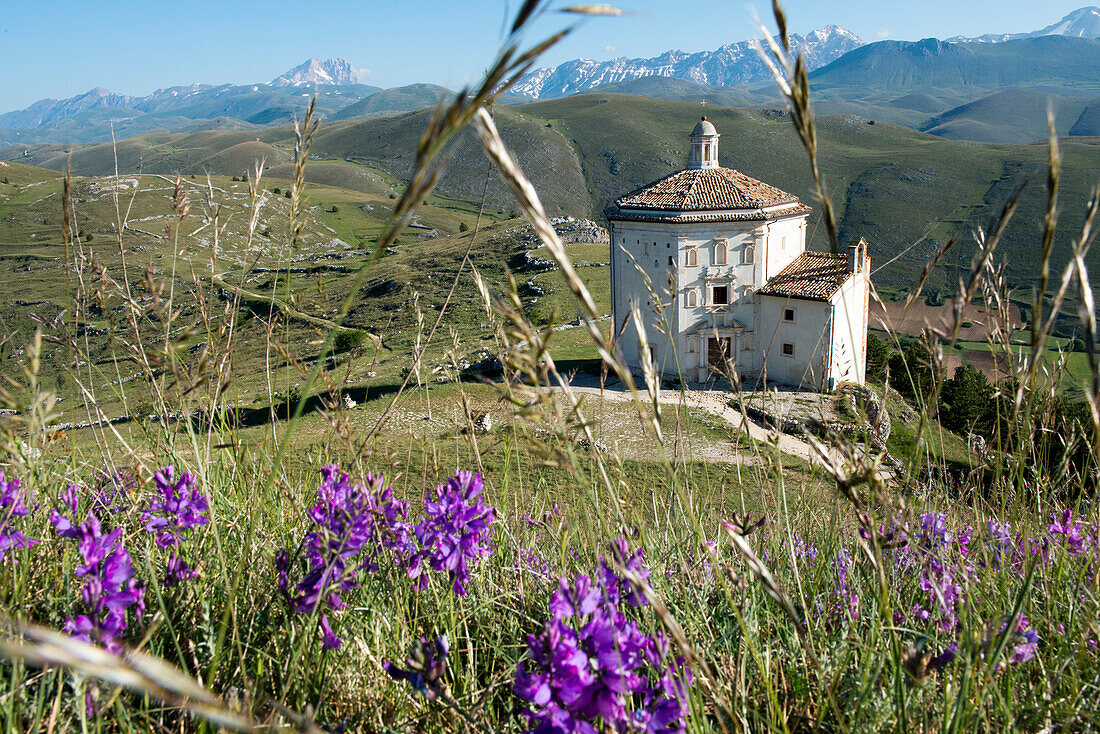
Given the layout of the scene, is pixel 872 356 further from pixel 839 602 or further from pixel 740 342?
pixel 839 602

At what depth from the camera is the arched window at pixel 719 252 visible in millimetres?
24281

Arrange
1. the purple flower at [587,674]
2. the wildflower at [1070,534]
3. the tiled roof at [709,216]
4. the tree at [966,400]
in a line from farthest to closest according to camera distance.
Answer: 1. the tiled roof at [709,216]
2. the tree at [966,400]
3. the wildflower at [1070,534]
4. the purple flower at [587,674]

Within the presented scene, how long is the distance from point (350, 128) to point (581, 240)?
169 metres

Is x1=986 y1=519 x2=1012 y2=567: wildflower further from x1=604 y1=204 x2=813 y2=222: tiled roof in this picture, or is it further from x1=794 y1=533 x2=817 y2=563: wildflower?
x1=604 y1=204 x2=813 y2=222: tiled roof

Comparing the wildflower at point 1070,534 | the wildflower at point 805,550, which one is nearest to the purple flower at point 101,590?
the wildflower at point 805,550

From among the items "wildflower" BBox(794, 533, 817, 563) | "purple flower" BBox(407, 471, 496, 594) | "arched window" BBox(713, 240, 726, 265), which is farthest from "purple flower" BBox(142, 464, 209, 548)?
"arched window" BBox(713, 240, 726, 265)

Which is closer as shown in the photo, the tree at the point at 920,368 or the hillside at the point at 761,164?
the tree at the point at 920,368

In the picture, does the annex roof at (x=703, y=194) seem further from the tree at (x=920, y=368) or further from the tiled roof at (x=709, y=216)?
the tree at (x=920, y=368)

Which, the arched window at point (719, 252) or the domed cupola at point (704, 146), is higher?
the domed cupola at point (704, 146)

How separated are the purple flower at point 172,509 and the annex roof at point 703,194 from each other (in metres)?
23.0

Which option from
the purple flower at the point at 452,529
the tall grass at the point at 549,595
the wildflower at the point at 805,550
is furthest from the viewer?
the wildflower at the point at 805,550

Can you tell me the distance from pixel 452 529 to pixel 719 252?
2369 centimetres

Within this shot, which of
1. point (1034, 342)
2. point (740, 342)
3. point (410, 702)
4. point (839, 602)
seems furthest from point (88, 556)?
point (740, 342)

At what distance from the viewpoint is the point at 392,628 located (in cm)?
211
